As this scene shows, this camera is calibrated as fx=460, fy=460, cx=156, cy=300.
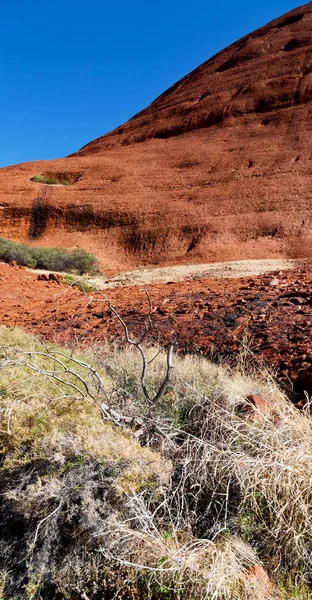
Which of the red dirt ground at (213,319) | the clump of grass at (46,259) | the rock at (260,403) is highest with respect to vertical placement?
the rock at (260,403)

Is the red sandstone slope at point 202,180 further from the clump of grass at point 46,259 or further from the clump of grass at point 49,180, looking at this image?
the clump of grass at point 46,259

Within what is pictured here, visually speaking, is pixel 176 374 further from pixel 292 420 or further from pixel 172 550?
pixel 172 550

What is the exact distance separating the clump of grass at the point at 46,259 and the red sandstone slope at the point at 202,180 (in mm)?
2959

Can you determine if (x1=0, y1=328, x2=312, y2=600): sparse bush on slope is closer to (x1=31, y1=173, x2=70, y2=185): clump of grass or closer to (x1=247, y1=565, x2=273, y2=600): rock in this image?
(x1=247, y1=565, x2=273, y2=600): rock

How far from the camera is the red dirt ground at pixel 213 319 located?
4703 mm

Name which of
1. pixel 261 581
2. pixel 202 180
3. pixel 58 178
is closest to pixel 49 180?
pixel 58 178

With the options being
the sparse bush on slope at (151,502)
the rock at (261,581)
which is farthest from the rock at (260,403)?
the rock at (261,581)

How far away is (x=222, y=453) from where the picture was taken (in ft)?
9.34

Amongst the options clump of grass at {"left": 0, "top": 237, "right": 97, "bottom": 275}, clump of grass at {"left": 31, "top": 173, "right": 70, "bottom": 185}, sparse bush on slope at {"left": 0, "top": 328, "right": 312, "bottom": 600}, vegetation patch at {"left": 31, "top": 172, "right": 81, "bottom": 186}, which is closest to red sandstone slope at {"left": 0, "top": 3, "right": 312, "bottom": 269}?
vegetation patch at {"left": 31, "top": 172, "right": 81, "bottom": 186}

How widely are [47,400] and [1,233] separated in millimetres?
25400

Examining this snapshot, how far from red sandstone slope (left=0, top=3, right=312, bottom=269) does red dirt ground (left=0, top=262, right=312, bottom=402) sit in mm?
13017

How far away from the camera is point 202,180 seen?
2653 centimetres

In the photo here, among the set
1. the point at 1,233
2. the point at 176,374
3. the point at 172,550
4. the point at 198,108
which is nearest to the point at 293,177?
the point at 198,108

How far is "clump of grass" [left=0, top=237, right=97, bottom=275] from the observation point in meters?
18.6
